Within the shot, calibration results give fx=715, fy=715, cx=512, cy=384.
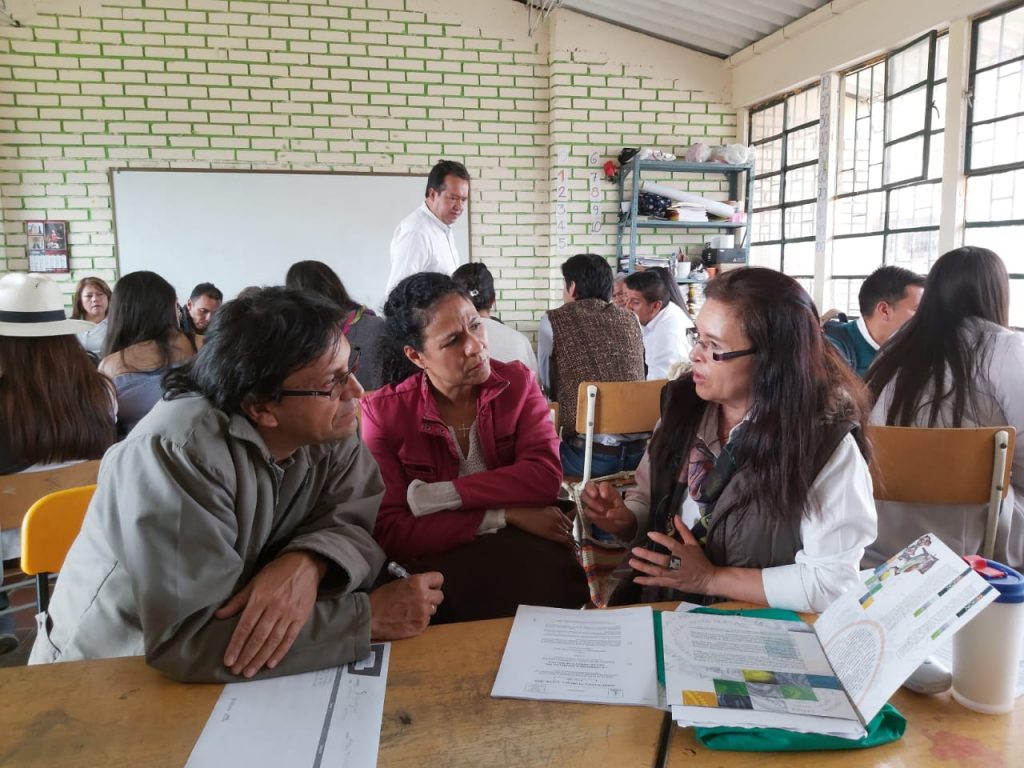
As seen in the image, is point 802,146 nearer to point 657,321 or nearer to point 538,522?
point 657,321

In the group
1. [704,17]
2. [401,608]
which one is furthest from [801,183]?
[401,608]

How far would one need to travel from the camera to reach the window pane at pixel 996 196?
12.5ft

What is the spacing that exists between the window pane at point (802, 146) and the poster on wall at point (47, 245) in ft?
18.1

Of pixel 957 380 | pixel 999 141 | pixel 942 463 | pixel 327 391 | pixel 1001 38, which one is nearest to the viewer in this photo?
pixel 327 391

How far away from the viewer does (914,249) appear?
14.7ft

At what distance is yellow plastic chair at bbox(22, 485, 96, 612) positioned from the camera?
5.08 ft

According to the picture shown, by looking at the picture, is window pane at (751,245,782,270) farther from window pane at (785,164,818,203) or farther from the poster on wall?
the poster on wall

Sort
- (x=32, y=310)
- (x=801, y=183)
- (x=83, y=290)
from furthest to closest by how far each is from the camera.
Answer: (x=801, y=183), (x=83, y=290), (x=32, y=310)

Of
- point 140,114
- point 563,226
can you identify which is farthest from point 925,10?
point 140,114

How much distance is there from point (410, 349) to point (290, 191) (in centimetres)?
401

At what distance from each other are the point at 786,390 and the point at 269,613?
3.35 ft

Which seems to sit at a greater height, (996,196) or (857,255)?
(996,196)

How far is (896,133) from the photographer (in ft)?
14.9

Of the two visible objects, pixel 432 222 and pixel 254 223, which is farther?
pixel 254 223
